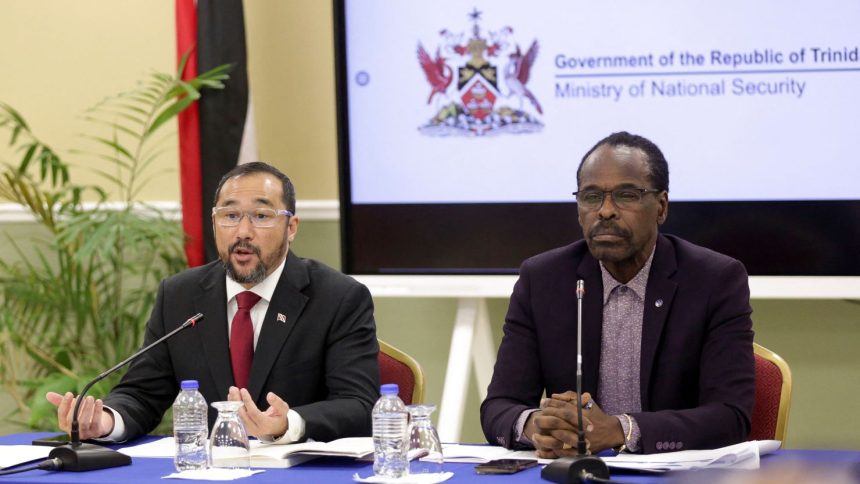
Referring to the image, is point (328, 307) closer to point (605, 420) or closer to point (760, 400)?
point (605, 420)

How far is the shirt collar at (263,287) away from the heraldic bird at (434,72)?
1591mm

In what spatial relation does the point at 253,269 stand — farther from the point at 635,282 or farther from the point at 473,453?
the point at 635,282

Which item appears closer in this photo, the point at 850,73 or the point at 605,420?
the point at 605,420

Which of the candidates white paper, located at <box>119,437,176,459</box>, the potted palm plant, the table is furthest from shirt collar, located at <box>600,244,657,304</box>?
the potted palm plant

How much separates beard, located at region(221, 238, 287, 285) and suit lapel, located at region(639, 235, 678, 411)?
107 cm

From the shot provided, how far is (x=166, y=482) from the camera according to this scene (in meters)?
2.37

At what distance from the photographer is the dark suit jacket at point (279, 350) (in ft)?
10.5

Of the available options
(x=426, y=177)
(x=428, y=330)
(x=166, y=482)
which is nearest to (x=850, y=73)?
(x=426, y=177)

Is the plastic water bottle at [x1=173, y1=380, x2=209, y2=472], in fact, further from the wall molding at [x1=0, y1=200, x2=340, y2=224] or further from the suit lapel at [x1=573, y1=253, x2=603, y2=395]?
the wall molding at [x1=0, y1=200, x2=340, y2=224]

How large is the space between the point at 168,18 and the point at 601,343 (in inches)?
128

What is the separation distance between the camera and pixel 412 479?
2.33m

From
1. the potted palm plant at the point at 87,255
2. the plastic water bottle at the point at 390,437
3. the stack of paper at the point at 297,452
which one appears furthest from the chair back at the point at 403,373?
the potted palm plant at the point at 87,255

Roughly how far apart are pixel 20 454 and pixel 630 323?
5.05 ft

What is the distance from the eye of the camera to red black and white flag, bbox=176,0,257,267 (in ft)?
16.3
